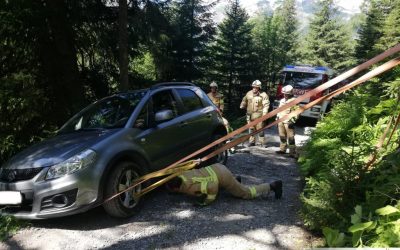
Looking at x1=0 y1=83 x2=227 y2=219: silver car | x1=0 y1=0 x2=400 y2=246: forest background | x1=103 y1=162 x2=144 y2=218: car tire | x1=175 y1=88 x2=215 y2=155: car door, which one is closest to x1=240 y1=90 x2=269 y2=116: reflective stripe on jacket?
x1=0 y1=0 x2=400 y2=246: forest background

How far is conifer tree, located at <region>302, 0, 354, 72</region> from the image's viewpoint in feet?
137

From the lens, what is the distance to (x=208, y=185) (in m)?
5.43

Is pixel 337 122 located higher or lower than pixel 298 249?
higher

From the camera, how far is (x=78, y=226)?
5020 mm

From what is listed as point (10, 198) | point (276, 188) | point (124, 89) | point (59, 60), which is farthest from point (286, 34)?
point (10, 198)

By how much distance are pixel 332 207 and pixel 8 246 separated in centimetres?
397

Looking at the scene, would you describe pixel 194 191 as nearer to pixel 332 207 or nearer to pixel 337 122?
pixel 332 207

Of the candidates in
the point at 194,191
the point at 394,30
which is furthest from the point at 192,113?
the point at 394,30

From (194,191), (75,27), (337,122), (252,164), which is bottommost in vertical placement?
(252,164)

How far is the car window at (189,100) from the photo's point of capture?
686 cm

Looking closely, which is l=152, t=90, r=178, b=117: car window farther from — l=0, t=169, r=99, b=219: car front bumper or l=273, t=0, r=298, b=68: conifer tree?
l=273, t=0, r=298, b=68: conifer tree

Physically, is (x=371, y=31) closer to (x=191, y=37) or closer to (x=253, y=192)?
(x=191, y=37)

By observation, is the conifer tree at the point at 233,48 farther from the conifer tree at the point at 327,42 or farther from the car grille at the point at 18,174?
the car grille at the point at 18,174

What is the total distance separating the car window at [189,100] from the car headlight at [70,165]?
8.14 ft
